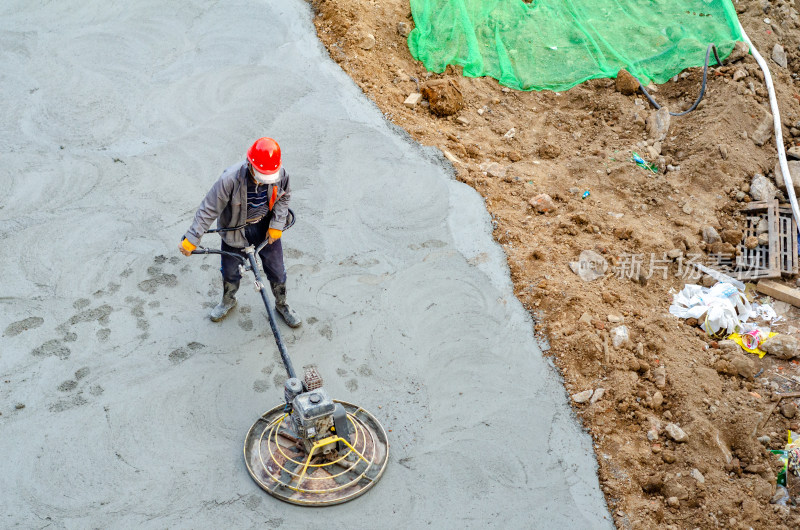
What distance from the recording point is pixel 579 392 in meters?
4.58

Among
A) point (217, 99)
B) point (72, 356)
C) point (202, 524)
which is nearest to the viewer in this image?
point (202, 524)

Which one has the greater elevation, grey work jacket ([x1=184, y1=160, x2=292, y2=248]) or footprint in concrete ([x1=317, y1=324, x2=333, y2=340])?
grey work jacket ([x1=184, y1=160, x2=292, y2=248])

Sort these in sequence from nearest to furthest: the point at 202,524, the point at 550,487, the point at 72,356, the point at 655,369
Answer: the point at 202,524, the point at 550,487, the point at 72,356, the point at 655,369

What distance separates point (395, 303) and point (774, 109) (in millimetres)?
5103

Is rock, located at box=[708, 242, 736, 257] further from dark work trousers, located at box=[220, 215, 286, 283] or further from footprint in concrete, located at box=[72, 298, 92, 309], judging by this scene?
footprint in concrete, located at box=[72, 298, 92, 309]

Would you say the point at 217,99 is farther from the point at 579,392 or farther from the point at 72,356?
the point at 579,392

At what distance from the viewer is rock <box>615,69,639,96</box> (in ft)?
24.4

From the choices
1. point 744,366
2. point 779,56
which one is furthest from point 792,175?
point 744,366

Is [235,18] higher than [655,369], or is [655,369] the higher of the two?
[235,18]

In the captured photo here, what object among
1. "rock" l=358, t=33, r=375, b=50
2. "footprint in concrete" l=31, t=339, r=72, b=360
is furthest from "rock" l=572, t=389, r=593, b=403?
"rock" l=358, t=33, r=375, b=50

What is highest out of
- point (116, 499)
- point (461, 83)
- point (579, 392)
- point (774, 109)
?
point (774, 109)

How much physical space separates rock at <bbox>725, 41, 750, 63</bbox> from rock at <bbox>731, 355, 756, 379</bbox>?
14.1 feet

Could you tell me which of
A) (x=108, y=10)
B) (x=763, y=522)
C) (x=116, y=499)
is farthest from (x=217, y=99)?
(x=763, y=522)

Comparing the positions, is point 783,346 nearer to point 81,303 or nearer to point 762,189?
point 762,189
